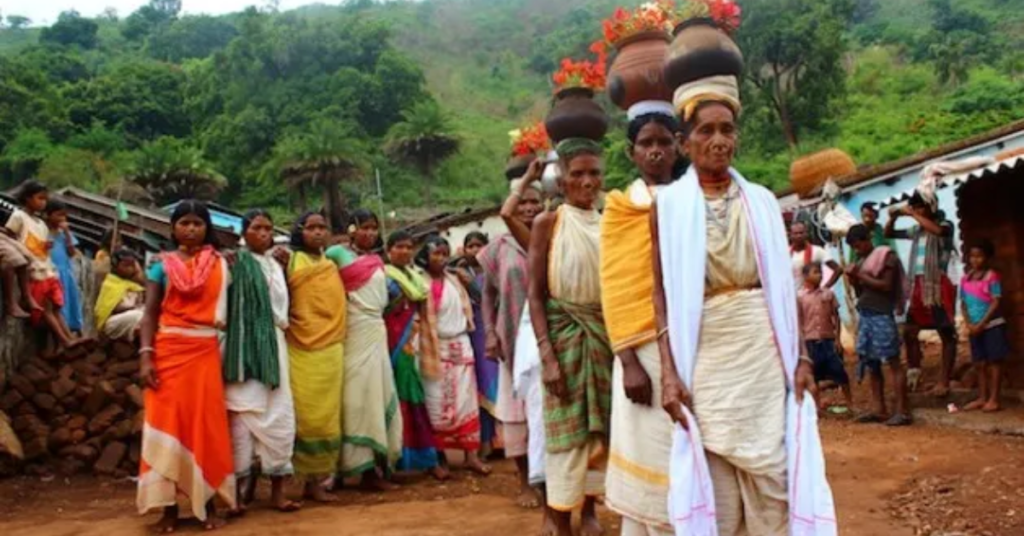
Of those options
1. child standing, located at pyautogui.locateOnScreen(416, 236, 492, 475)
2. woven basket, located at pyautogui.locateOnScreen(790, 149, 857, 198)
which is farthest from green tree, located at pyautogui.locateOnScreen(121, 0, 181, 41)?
child standing, located at pyautogui.locateOnScreen(416, 236, 492, 475)

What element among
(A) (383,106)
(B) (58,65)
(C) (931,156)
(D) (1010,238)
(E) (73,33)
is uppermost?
(E) (73,33)

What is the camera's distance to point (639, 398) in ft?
10.4

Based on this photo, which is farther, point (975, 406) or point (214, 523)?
point (975, 406)

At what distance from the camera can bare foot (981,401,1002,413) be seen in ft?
26.0

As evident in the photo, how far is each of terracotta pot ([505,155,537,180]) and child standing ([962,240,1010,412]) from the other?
433 cm

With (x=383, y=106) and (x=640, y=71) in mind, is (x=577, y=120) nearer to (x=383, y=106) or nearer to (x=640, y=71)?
(x=640, y=71)

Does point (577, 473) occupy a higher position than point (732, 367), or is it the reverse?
point (732, 367)

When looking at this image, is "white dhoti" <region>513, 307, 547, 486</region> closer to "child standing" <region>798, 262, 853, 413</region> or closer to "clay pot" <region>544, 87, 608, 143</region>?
"clay pot" <region>544, 87, 608, 143</region>

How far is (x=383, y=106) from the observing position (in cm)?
5688

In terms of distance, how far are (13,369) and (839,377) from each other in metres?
7.40

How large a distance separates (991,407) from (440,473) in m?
4.66

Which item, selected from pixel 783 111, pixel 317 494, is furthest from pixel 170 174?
pixel 317 494

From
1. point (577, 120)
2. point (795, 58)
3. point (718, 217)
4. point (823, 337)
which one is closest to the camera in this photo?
point (718, 217)

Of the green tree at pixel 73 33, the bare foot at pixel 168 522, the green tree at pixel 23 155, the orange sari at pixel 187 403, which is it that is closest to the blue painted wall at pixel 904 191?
the orange sari at pixel 187 403
